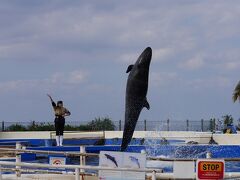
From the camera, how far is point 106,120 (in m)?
40.0

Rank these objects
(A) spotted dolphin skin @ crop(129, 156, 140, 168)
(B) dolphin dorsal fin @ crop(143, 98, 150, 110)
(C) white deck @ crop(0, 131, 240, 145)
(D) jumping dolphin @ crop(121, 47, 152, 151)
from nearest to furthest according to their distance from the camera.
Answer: (A) spotted dolphin skin @ crop(129, 156, 140, 168) < (D) jumping dolphin @ crop(121, 47, 152, 151) < (B) dolphin dorsal fin @ crop(143, 98, 150, 110) < (C) white deck @ crop(0, 131, 240, 145)

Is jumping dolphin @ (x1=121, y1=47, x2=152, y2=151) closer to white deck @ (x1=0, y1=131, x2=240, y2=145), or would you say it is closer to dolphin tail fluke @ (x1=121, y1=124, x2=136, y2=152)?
dolphin tail fluke @ (x1=121, y1=124, x2=136, y2=152)

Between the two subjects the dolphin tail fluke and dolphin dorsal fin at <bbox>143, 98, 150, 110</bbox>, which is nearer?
dolphin dorsal fin at <bbox>143, 98, 150, 110</bbox>

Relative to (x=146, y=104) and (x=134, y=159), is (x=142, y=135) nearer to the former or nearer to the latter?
(x=146, y=104)

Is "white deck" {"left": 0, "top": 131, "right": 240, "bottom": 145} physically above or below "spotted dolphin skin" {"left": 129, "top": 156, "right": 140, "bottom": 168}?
above

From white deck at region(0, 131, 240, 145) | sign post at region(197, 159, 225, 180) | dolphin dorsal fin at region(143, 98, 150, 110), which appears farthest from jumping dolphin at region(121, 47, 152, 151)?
white deck at region(0, 131, 240, 145)

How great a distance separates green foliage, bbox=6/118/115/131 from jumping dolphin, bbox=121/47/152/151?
77.4 feet

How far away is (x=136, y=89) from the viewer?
1495cm

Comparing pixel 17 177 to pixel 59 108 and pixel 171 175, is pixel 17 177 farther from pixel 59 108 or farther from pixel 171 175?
pixel 59 108

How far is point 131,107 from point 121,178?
569cm

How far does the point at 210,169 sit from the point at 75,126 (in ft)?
110

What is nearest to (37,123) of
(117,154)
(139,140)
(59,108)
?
(139,140)

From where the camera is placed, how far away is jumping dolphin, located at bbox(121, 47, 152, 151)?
14.8m

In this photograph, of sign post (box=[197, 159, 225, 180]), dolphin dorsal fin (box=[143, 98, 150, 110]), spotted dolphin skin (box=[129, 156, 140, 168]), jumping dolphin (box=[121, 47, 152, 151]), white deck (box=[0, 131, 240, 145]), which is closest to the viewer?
sign post (box=[197, 159, 225, 180])
